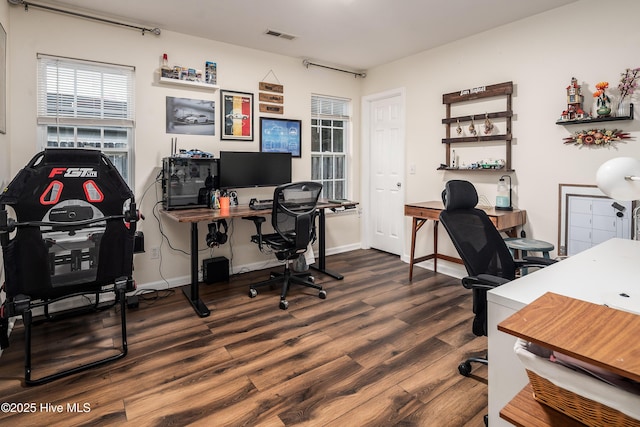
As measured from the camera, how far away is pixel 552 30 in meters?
3.16

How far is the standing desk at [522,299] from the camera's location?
1212 millimetres

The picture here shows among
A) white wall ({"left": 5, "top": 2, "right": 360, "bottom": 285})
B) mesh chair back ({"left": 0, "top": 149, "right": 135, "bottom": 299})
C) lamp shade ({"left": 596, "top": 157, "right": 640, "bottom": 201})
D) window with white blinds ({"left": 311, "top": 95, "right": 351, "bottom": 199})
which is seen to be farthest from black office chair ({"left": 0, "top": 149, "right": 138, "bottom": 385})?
window with white blinds ({"left": 311, "top": 95, "right": 351, "bottom": 199})

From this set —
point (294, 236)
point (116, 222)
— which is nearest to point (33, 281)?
point (116, 222)

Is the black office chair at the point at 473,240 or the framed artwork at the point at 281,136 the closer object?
the black office chair at the point at 473,240

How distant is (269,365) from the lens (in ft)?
7.39

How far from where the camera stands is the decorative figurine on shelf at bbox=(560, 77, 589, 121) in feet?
9.66

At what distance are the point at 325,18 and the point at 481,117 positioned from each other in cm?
185

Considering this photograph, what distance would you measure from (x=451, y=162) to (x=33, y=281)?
3.83 meters

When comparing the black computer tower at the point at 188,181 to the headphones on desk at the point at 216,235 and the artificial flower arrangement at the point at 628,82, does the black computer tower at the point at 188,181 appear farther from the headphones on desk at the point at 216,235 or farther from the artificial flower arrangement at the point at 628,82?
the artificial flower arrangement at the point at 628,82

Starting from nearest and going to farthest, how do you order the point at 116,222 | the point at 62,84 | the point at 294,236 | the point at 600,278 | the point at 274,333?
1. the point at 600,278
2. the point at 116,222
3. the point at 274,333
4. the point at 62,84
5. the point at 294,236

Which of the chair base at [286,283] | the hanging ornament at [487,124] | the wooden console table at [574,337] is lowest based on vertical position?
the chair base at [286,283]

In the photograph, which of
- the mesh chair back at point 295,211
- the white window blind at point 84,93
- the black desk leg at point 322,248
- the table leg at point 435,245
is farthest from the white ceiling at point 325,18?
the table leg at point 435,245

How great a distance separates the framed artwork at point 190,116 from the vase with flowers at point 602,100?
352 centimetres

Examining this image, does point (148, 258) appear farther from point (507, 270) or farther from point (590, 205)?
point (590, 205)
